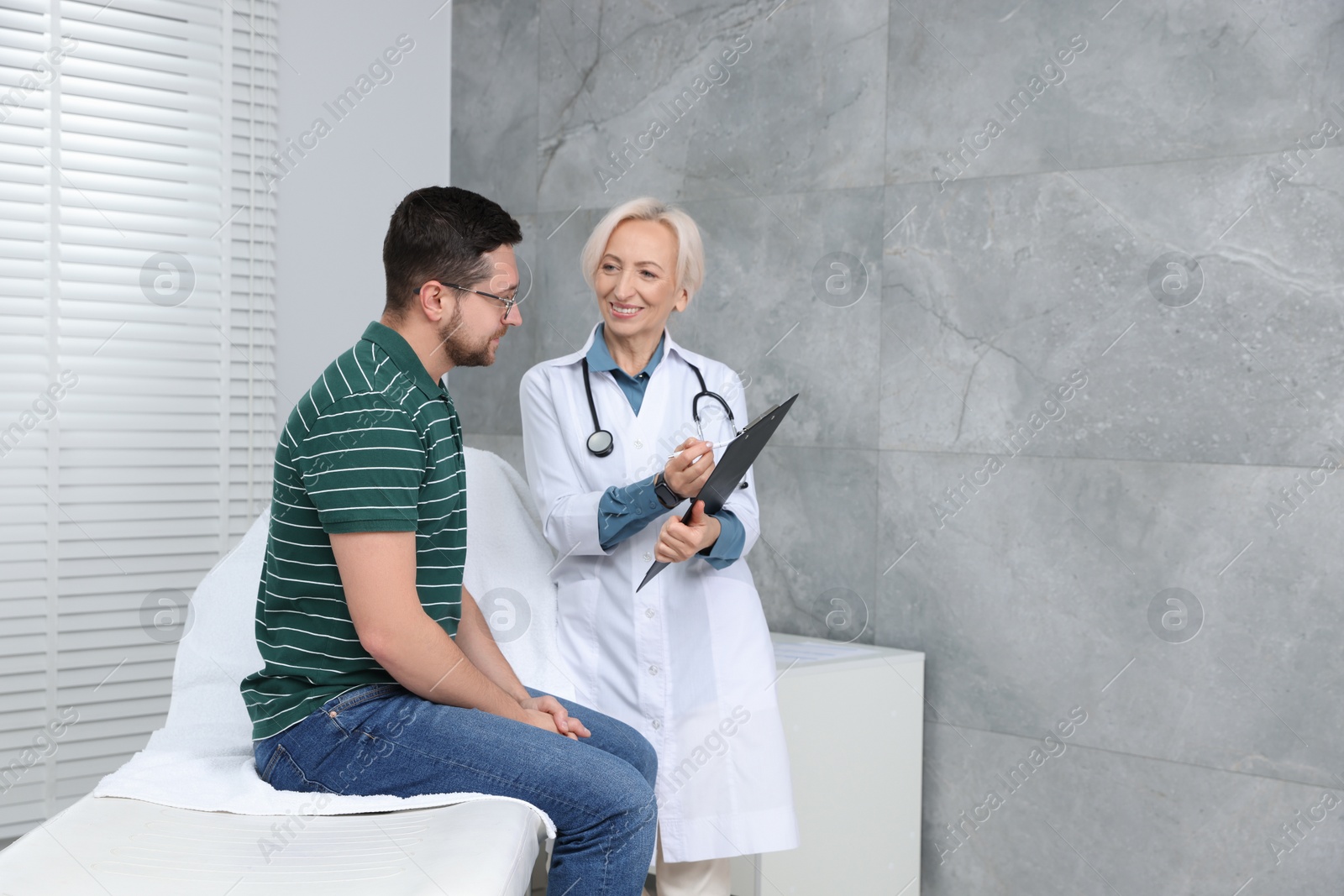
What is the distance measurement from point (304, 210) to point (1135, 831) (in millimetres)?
2784

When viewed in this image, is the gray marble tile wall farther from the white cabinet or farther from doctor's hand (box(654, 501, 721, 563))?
doctor's hand (box(654, 501, 721, 563))

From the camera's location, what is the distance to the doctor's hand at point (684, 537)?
187cm

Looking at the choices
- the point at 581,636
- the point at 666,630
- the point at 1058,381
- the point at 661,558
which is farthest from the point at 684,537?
the point at 1058,381

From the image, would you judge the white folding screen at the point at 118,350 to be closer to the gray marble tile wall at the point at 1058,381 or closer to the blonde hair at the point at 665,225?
the gray marble tile wall at the point at 1058,381

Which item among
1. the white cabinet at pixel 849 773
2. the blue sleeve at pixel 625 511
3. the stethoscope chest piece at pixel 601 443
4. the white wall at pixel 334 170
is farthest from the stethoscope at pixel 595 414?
the white wall at pixel 334 170

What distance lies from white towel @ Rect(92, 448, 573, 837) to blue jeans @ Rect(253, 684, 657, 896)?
26 mm

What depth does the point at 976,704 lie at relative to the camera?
104 inches

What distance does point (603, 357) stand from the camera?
2088 mm

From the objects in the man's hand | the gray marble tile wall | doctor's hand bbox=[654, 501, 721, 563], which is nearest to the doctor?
doctor's hand bbox=[654, 501, 721, 563]

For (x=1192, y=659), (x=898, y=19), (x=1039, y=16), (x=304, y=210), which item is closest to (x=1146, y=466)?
(x=1192, y=659)

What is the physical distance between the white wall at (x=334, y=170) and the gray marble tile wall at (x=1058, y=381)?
0.86 metres

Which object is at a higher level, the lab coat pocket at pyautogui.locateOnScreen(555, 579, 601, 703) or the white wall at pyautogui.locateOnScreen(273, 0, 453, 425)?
the white wall at pyautogui.locateOnScreen(273, 0, 453, 425)

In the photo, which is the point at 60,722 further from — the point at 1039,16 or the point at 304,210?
the point at 1039,16

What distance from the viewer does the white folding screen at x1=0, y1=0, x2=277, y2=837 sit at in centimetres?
287
